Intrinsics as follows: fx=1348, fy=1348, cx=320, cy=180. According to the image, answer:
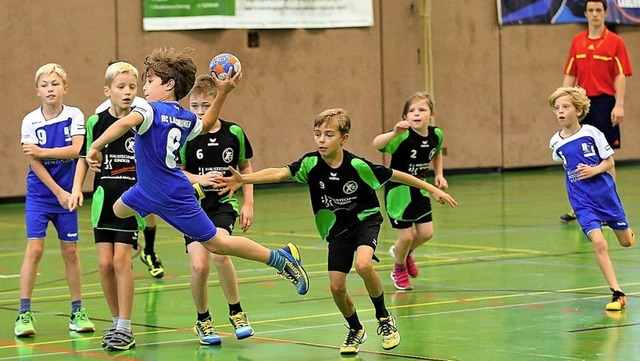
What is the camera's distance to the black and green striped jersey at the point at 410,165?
11914 mm

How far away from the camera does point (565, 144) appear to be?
11.0 meters

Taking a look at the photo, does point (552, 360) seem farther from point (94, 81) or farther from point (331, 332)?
point (94, 81)

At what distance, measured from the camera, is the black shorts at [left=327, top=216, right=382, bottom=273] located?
8.91 meters

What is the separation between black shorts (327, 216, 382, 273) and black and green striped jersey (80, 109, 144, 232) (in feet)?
4.80

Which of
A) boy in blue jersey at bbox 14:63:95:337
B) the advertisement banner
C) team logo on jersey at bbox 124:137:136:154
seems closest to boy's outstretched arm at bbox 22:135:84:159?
boy in blue jersey at bbox 14:63:95:337

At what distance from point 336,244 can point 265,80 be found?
15.6 meters

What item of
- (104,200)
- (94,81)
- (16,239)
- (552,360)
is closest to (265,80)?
(94,81)

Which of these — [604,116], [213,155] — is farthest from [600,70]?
[213,155]

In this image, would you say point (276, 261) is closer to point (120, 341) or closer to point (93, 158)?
point (120, 341)

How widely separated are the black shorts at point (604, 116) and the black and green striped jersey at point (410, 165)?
5244 mm

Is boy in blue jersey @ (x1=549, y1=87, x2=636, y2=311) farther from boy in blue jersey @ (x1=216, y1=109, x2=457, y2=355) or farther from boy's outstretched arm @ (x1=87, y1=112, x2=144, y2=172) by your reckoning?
boy's outstretched arm @ (x1=87, y1=112, x2=144, y2=172)

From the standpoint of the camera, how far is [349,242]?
9.01 m

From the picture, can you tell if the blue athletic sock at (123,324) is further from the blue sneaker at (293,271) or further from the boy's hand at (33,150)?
the boy's hand at (33,150)

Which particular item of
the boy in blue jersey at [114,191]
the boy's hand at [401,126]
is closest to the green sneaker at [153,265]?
the boy in blue jersey at [114,191]
